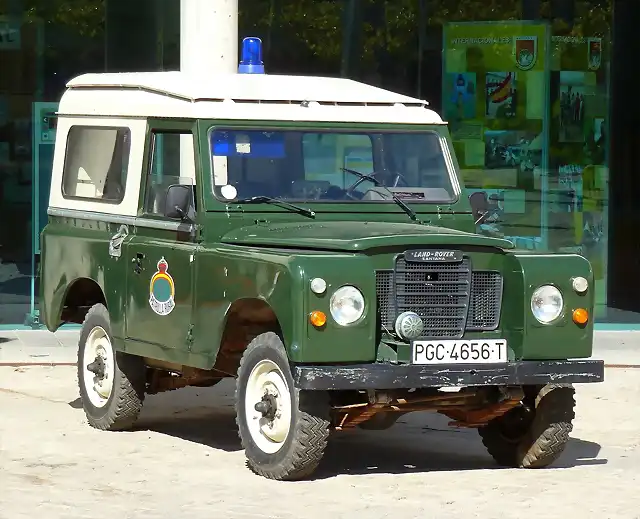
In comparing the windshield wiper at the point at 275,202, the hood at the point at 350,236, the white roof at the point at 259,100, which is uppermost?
the white roof at the point at 259,100

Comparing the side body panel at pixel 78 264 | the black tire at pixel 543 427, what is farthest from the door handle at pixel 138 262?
the black tire at pixel 543 427

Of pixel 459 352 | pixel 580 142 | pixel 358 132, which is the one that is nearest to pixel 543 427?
pixel 459 352

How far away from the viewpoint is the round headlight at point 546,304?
9516 mm

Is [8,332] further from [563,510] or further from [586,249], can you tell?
[563,510]

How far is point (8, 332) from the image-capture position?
54.1 feet

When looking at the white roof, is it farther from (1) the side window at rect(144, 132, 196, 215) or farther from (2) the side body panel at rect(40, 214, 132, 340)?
(2) the side body panel at rect(40, 214, 132, 340)

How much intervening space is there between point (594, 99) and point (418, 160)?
739cm

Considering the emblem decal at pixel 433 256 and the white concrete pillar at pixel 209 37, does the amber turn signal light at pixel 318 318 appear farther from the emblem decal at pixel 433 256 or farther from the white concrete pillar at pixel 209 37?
the white concrete pillar at pixel 209 37

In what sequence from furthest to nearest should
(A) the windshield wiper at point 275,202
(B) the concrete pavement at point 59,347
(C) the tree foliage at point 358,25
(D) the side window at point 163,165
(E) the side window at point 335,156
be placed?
(C) the tree foliage at point 358,25 < (B) the concrete pavement at point 59,347 < (D) the side window at point 163,165 < (E) the side window at point 335,156 < (A) the windshield wiper at point 275,202

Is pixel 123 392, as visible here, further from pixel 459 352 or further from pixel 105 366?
pixel 459 352

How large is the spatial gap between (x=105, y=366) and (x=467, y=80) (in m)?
7.29

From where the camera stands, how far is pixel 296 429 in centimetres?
908

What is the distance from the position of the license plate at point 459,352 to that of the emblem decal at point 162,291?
1.68 m

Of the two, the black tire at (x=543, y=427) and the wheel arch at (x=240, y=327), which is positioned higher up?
the wheel arch at (x=240, y=327)
